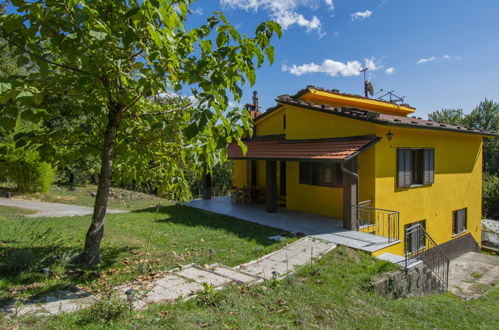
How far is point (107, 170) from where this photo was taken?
5180 mm

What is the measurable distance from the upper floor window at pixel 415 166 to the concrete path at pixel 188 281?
4693 millimetres

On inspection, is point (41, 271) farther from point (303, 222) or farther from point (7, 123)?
point (303, 222)

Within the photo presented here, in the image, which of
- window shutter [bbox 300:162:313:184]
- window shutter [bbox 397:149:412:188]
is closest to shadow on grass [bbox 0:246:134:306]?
window shutter [bbox 300:162:313:184]

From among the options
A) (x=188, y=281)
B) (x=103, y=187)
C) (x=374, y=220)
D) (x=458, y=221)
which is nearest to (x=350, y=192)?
(x=374, y=220)

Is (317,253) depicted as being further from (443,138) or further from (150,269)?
(443,138)

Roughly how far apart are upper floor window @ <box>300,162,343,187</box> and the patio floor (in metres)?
1.26

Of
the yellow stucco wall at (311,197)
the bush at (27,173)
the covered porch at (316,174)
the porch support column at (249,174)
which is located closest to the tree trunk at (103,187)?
the covered porch at (316,174)

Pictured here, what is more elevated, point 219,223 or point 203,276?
point 203,276

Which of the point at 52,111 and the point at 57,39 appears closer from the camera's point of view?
the point at 57,39

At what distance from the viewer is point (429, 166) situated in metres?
→ 11.9

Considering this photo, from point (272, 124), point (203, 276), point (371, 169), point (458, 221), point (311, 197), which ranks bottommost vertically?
point (458, 221)

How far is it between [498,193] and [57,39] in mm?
28480

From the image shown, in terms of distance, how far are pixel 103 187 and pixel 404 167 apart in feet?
32.2

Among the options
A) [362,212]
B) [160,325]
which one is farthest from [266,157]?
[160,325]
